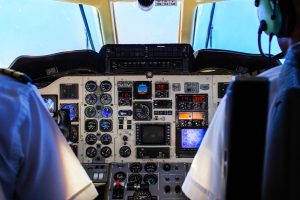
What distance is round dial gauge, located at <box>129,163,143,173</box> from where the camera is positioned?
16.5 ft

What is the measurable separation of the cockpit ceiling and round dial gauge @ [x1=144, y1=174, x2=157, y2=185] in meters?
1.94

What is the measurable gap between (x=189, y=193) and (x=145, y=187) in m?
3.30

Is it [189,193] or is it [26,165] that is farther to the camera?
[189,193]

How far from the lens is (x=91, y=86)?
511cm

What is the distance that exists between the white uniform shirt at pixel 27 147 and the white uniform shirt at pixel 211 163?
48cm

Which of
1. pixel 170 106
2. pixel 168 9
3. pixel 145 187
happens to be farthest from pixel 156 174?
pixel 168 9

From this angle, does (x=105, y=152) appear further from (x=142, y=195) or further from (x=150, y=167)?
(x=142, y=195)

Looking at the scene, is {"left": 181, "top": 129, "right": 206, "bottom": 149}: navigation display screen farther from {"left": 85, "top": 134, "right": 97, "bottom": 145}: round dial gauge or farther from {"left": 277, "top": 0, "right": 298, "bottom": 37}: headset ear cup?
{"left": 277, "top": 0, "right": 298, "bottom": 37}: headset ear cup

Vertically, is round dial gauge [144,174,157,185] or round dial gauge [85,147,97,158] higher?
round dial gauge [85,147,97,158]

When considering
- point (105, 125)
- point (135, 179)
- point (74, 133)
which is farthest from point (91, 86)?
point (135, 179)

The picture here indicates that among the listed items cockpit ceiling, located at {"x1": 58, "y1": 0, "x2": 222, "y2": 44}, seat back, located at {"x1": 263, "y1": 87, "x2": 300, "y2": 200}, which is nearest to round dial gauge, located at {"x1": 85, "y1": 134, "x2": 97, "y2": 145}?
cockpit ceiling, located at {"x1": 58, "y1": 0, "x2": 222, "y2": 44}

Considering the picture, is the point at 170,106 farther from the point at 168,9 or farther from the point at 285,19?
the point at 285,19

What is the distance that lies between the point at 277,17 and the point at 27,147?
2.65 ft

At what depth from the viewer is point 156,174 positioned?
16.4 feet
